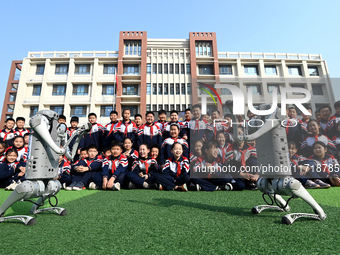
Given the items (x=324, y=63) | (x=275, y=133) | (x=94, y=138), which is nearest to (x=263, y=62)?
(x=324, y=63)

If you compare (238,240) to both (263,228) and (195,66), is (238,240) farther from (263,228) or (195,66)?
(195,66)

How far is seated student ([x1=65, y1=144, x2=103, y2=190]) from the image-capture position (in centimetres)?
518

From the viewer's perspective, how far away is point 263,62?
25.7 m

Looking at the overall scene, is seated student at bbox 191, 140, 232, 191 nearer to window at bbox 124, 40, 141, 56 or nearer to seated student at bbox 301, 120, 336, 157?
seated student at bbox 301, 120, 336, 157

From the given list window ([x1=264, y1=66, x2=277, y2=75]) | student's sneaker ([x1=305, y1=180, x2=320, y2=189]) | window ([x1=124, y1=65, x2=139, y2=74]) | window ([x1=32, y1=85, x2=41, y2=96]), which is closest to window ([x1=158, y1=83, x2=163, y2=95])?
window ([x1=124, y1=65, x2=139, y2=74])

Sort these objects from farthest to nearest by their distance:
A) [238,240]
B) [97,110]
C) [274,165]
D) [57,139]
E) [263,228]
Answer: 1. [97,110]
2. [57,139]
3. [274,165]
4. [263,228]
5. [238,240]

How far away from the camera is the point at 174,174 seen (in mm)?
4898

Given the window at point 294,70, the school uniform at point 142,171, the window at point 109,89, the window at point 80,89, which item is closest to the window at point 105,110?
the window at point 109,89

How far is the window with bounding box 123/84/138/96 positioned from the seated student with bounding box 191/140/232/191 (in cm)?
2200

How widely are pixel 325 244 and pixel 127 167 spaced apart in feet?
15.0

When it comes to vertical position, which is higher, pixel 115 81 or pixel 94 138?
pixel 115 81

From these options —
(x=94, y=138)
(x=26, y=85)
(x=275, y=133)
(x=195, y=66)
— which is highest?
(x=195, y=66)

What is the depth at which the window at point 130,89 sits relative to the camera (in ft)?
84.8

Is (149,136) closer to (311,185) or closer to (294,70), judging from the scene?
(311,185)
